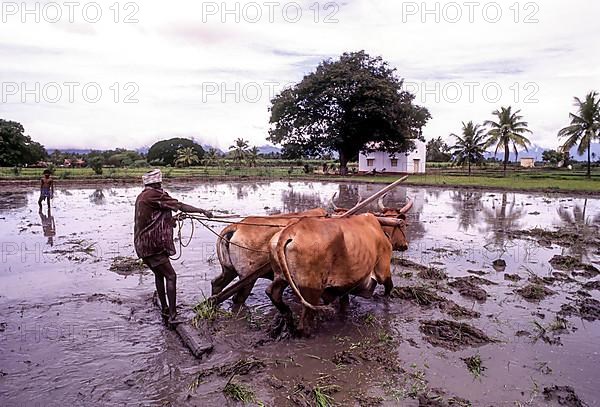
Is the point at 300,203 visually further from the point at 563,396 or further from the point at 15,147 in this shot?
the point at 15,147

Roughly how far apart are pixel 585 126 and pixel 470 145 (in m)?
12.9

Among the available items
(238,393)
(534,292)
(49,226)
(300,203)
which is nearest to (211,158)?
(300,203)

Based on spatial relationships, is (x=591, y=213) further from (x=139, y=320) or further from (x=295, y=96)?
(x=295, y=96)

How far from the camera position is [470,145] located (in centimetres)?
5097

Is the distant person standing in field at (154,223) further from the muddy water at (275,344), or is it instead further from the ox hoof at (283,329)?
the ox hoof at (283,329)

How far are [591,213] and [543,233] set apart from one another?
679 cm

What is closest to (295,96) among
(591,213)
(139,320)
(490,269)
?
(591,213)

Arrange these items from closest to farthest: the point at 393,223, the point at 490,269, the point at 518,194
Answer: the point at 393,223, the point at 490,269, the point at 518,194

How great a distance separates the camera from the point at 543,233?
43.6 feet

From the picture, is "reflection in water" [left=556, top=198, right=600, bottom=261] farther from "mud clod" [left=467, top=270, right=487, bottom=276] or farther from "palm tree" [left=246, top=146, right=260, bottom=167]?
"palm tree" [left=246, top=146, right=260, bottom=167]

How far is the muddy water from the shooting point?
15.2 ft

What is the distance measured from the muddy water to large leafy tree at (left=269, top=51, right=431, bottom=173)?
32.6 meters

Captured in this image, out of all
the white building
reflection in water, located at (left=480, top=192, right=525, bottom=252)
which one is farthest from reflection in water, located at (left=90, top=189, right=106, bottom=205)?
the white building

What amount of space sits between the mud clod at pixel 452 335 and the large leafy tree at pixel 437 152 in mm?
76810
